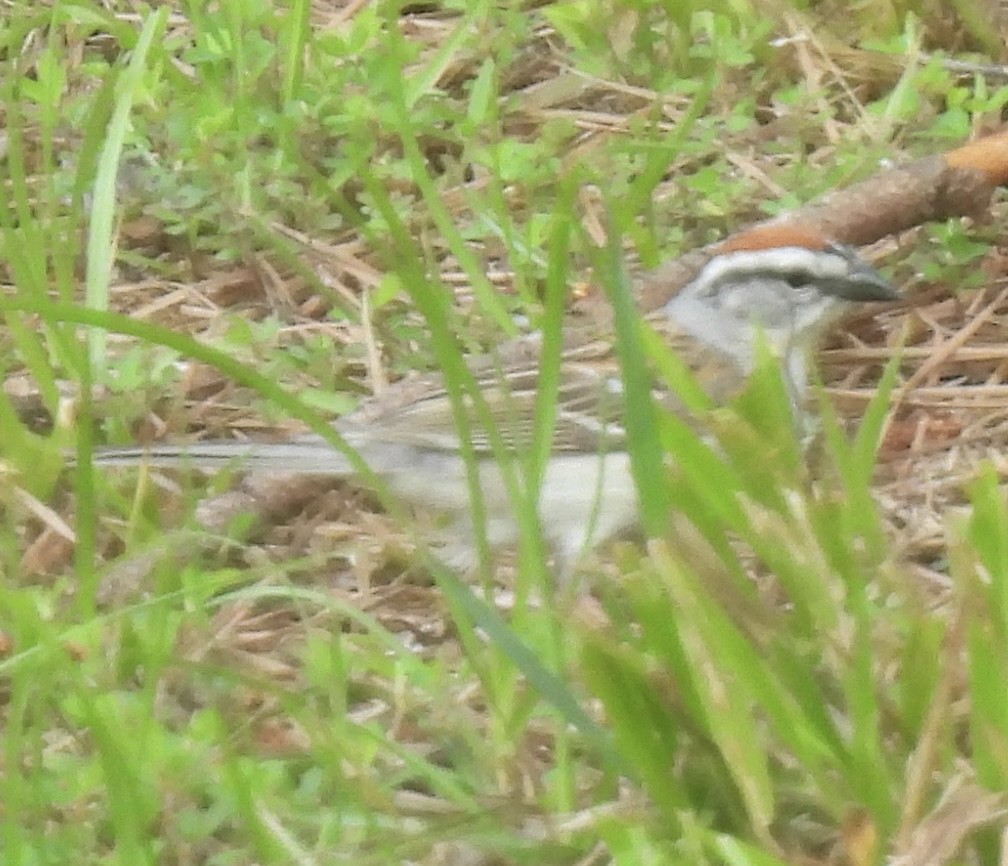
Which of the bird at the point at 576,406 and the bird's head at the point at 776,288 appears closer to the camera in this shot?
the bird at the point at 576,406

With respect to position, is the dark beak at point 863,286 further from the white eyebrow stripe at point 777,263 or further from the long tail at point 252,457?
the long tail at point 252,457

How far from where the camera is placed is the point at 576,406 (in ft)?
8.77

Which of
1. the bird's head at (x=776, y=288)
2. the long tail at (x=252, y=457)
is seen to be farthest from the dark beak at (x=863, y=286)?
the long tail at (x=252, y=457)

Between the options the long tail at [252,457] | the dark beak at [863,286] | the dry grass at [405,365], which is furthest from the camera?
the dark beak at [863,286]

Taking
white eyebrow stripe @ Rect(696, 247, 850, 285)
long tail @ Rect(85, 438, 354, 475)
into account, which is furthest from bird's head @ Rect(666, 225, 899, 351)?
long tail @ Rect(85, 438, 354, 475)

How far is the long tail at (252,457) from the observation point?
2324 mm

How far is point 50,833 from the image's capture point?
172 centimetres

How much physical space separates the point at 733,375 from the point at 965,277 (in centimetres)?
40

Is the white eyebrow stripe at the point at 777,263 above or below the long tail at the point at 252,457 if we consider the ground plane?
above

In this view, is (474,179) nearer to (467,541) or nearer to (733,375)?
(733,375)

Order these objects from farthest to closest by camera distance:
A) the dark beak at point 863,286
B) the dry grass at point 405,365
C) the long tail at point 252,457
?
the dark beak at point 863,286 → the long tail at point 252,457 → the dry grass at point 405,365

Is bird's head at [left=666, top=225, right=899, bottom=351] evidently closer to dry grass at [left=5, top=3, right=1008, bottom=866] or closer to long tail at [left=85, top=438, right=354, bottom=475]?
dry grass at [left=5, top=3, right=1008, bottom=866]

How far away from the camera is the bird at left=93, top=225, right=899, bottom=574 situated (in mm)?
2383

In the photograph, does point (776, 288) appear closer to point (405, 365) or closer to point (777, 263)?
point (777, 263)
